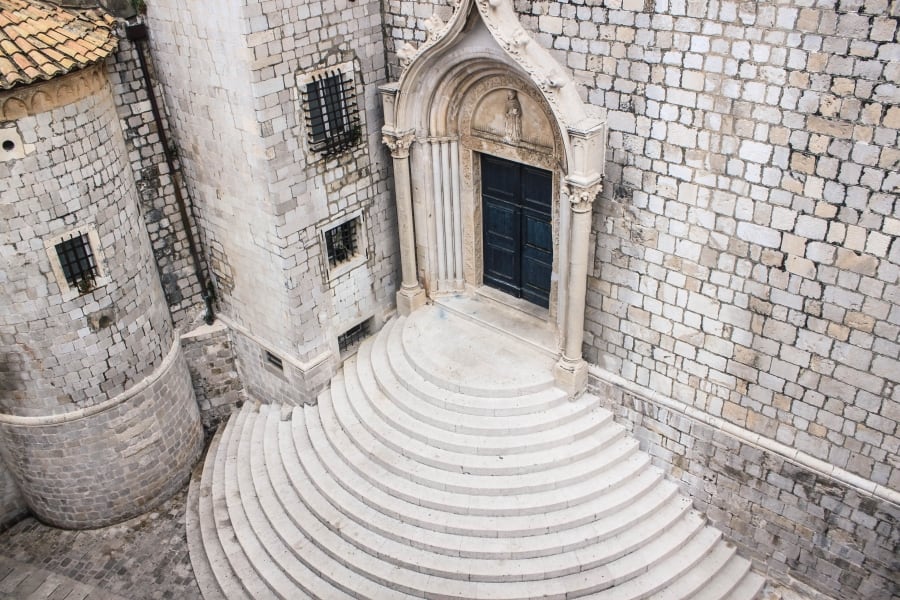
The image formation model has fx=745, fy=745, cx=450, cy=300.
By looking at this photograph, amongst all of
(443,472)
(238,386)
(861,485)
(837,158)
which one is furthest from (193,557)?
(837,158)

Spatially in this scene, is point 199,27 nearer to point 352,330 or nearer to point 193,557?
point 352,330

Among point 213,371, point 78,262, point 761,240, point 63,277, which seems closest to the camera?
point 761,240

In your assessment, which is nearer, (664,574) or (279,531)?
(664,574)

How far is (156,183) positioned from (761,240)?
10017 millimetres

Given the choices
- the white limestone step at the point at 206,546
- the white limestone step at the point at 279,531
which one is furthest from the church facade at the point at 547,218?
the white limestone step at the point at 279,531

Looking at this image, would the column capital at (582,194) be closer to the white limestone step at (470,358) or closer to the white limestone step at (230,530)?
the white limestone step at (470,358)

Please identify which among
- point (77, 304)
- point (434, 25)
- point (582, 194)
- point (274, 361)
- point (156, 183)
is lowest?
point (274, 361)

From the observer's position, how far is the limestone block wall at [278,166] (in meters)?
11.4

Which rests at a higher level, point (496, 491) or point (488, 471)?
point (488, 471)

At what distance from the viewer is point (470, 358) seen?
12.9 meters

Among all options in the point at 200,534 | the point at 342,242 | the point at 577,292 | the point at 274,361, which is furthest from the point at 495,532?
the point at 342,242

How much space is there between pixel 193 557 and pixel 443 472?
15.3 ft

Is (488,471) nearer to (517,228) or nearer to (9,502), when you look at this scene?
(517,228)

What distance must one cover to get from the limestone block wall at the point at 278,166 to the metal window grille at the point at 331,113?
0.46 feet
